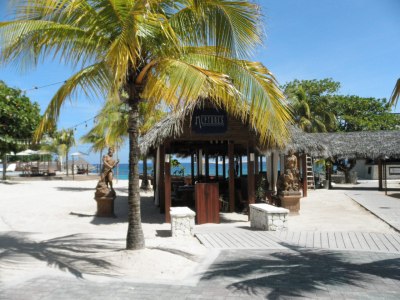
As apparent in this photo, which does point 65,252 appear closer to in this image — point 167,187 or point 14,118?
point 167,187

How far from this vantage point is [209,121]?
35.6ft

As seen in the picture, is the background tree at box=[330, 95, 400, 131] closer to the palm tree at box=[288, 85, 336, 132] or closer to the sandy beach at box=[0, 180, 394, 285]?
the palm tree at box=[288, 85, 336, 132]

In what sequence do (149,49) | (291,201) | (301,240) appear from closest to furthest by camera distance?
1. (149,49)
2. (301,240)
3. (291,201)

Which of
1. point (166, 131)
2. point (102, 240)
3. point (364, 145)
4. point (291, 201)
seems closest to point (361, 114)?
point (364, 145)

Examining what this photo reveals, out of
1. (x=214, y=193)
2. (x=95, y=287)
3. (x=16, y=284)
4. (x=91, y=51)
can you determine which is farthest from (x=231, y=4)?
(x=214, y=193)

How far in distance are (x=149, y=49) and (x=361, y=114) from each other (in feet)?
119

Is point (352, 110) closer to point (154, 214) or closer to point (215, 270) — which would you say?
point (154, 214)

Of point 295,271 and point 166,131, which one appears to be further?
point 166,131

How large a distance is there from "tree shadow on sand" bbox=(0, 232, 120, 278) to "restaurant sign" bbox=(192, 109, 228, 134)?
376 cm

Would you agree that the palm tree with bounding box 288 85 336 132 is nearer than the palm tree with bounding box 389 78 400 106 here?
No

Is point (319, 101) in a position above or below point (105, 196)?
above

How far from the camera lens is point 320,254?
6789mm

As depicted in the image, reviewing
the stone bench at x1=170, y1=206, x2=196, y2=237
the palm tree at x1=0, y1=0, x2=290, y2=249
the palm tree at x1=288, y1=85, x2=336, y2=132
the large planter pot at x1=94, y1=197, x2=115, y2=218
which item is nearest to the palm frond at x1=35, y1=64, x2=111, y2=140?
the palm tree at x1=0, y1=0, x2=290, y2=249

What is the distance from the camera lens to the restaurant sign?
1068 centimetres
